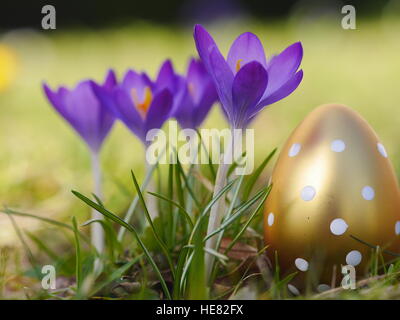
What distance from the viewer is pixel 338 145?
0.64m

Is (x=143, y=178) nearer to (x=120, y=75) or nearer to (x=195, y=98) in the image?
(x=195, y=98)

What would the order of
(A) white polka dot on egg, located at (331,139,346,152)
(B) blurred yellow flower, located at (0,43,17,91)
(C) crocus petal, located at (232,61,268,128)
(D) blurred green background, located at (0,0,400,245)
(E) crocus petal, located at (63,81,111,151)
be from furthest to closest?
1. (B) blurred yellow flower, located at (0,43,17,91)
2. (D) blurred green background, located at (0,0,400,245)
3. (E) crocus petal, located at (63,81,111,151)
4. (A) white polka dot on egg, located at (331,139,346,152)
5. (C) crocus petal, located at (232,61,268,128)

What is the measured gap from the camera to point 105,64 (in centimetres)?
271

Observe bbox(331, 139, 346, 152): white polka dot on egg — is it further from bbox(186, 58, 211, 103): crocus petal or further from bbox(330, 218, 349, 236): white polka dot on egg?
bbox(186, 58, 211, 103): crocus petal

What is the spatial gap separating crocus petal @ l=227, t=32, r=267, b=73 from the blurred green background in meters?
0.33

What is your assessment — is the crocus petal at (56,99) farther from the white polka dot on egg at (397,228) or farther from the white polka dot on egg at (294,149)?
the white polka dot on egg at (397,228)

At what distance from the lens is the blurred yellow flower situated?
2221 millimetres

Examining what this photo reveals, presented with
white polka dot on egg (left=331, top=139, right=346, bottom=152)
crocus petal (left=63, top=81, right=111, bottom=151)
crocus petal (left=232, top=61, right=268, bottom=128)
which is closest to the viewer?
crocus petal (left=232, top=61, right=268, bottom=128)

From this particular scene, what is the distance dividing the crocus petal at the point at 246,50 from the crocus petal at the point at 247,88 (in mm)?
46

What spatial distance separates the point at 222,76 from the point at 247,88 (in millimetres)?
28

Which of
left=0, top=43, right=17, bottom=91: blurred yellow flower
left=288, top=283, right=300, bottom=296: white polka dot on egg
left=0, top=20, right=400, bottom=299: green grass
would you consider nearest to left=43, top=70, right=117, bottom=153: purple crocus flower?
left=0, top=20, right=400, bottom=299: green grass

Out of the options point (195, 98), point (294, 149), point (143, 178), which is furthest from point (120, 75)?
point (294, 149)

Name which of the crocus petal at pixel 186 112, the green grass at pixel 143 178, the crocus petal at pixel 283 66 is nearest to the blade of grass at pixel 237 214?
the green grass at pixel 143 178
